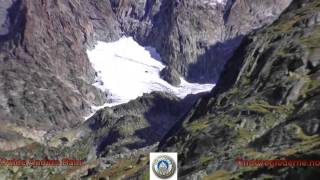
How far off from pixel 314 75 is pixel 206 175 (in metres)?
57.5

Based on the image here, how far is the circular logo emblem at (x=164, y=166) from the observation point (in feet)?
195

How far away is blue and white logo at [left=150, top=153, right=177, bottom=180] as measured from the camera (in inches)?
2324

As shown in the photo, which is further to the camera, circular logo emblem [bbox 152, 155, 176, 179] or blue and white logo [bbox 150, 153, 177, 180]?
circular logo emblem [bbox 152, 155, 176, 179]

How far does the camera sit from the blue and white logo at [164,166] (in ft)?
194

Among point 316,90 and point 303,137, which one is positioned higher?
point 316,90

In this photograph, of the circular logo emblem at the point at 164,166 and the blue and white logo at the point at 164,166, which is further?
the circular logo emblem at the point at 164,166

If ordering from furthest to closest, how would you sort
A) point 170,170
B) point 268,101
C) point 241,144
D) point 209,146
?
point 268,101 < point 209,146 < point 241,144 < point 170,170

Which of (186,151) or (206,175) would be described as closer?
(206,175)

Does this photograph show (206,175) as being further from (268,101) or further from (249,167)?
(268,101)

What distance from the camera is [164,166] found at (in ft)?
196

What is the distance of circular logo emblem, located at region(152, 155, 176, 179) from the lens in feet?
195

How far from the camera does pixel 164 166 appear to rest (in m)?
59.8

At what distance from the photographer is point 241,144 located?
17000 cm

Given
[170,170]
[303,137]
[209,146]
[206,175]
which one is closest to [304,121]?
[303,137]
